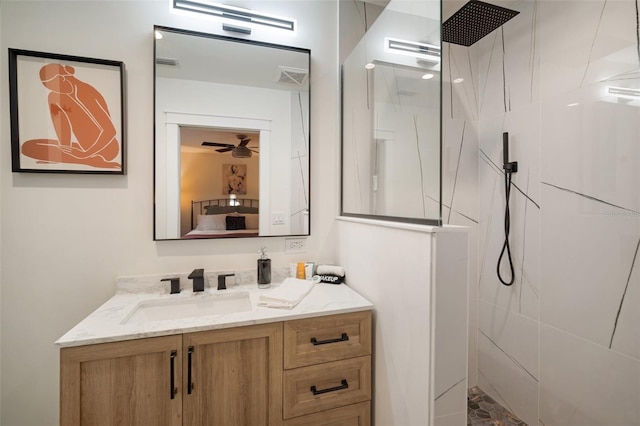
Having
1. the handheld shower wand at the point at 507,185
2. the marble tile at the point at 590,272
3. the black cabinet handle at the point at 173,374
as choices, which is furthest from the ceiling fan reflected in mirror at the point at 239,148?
the marble tile at the point at 590,272

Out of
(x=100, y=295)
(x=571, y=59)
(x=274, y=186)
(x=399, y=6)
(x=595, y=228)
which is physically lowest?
(x=100, y=295)

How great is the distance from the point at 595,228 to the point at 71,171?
2552 mm

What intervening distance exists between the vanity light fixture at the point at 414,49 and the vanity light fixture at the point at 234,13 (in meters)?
0.73

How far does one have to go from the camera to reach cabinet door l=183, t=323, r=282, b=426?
3.74 feet

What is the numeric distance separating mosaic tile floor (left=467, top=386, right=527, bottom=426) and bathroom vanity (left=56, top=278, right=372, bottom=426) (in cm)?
92

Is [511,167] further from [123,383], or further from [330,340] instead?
[123,383]

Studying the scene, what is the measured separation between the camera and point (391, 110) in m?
1.39

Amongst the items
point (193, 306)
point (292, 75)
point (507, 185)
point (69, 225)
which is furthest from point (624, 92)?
point (69, 225)

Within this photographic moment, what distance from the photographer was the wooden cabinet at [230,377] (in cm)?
106

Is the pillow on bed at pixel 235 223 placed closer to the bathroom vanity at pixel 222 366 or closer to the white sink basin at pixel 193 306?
the white sink basin at pixel 193 306

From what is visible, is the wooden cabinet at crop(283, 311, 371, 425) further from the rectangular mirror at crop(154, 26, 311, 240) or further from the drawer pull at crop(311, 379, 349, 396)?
the rectangular mirror at crop(154, 26, 311, 240)

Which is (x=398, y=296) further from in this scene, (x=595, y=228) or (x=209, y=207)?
(x=209, y=207)

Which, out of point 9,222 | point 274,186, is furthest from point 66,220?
point 274,186

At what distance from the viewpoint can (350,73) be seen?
5.88ft
